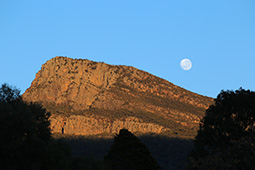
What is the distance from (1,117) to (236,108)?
35.8 metres

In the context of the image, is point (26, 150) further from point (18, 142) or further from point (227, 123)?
point (227, 123)

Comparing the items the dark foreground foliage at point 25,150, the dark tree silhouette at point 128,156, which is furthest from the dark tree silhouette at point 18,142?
the dark tree silhouette at point 128,156

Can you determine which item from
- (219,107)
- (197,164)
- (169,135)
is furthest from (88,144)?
(197,164)

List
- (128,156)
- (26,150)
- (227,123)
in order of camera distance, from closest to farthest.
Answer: (26,150), (128,156), (227,123)

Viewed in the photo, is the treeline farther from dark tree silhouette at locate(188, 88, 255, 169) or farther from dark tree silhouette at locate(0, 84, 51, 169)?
dark tree silhouette at locate(188, 88, 255, 169)

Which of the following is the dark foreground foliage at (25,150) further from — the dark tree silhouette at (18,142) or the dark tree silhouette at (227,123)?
the dark tree silhouette at (227,123)

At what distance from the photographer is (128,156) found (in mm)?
63312

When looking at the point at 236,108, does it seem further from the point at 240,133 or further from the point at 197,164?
→ the point at 197,164

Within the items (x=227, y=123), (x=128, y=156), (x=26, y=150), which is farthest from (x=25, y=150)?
(x=227, y=123)

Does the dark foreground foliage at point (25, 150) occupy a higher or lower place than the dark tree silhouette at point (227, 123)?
lower

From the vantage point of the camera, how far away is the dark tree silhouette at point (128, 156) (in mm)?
62000

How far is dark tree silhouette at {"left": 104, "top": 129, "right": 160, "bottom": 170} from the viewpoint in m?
62.0

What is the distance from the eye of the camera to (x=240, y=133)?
6688cm

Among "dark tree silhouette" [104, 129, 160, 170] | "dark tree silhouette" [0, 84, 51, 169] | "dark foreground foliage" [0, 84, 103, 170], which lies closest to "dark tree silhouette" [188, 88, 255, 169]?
"dark tree silhouette" [104, 129, 160, 170]
